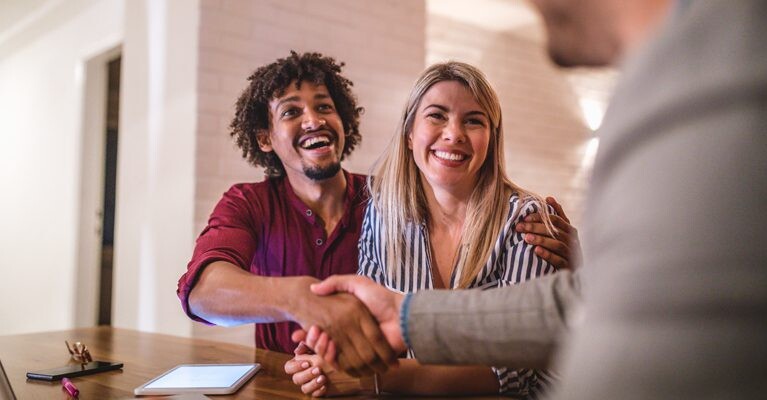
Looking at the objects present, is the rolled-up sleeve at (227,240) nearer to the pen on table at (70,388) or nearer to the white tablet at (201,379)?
the white tablet at (201,379)

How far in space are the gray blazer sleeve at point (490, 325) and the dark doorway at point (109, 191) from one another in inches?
141

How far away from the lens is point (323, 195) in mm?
1743

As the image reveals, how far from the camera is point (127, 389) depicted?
42.3 inches

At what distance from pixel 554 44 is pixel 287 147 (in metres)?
1.25

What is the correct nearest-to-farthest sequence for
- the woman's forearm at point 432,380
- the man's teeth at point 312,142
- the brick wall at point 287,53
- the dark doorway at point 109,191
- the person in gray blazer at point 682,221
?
the person in gray blazer at point 682,221
the woman's forearm at point 432,380
the man's teeth at point 312,142
the brick wall at point 287,53
the dark doorway at point 109,191

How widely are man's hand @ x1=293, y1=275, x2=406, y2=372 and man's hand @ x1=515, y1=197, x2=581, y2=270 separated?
1.36 feet

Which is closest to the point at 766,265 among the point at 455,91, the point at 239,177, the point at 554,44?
the point at 554,44

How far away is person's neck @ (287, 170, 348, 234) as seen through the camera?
1.73m

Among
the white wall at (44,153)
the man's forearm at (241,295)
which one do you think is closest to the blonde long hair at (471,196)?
the man's forearm at (241,295)

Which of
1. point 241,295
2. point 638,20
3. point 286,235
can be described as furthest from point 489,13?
A: point 638,20

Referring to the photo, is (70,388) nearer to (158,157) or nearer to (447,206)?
(447,206)

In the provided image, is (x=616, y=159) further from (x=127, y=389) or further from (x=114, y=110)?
(x=114, y=110)

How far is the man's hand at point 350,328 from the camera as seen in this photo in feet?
3.17

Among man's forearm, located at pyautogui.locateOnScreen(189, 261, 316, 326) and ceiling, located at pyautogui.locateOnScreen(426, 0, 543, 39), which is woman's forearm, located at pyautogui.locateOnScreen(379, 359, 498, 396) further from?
ceiling, located at pyautogui.locateOnScreen(426, 0, 543, 39)
